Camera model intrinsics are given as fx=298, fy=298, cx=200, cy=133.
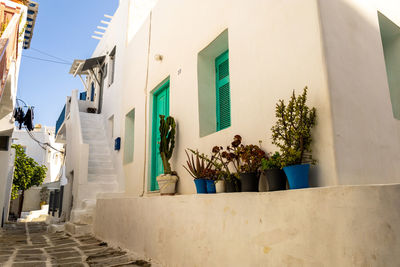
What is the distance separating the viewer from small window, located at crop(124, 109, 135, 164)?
809cm

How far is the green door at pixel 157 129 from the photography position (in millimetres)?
6305

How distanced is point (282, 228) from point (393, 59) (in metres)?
3.33

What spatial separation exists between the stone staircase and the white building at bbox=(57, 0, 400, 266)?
1.47m

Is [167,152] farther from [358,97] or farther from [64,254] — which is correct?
[358,97]

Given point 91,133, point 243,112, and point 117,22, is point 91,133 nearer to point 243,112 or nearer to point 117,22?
point 117,22

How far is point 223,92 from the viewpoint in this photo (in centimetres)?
464

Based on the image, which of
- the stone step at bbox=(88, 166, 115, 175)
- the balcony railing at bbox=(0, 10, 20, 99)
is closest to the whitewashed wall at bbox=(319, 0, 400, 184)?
the balcony railing at bbox=(0, 10, 20, 99)

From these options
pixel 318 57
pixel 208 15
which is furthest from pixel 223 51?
pixel 318 57

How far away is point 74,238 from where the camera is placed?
257 inches

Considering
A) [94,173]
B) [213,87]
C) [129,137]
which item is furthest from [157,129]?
[94,173]

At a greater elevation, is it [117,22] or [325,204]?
[117,22]

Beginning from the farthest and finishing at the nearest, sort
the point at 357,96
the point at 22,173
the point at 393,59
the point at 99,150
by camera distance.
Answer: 1. the point at 22,173
2. the point at 99,150
3. the point at 393,59
4. the point at 357,96

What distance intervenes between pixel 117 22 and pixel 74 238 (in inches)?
291

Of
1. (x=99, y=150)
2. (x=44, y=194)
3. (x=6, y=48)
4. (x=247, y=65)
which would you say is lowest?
(x=44, y=194)
